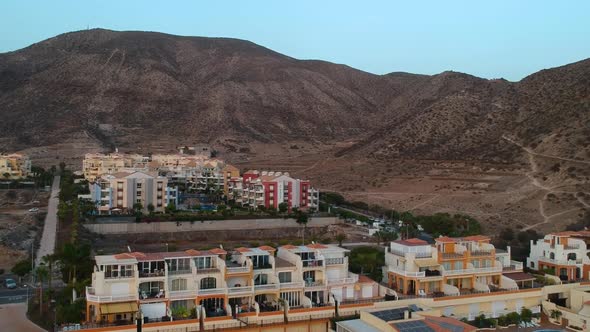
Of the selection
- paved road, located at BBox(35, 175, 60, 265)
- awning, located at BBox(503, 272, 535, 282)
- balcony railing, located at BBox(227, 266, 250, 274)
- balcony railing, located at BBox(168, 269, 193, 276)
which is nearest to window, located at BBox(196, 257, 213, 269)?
balcony railing, located at BBox(168, 269, 193, 276)

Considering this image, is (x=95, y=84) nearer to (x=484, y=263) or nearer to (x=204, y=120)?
(x=204, y=120)

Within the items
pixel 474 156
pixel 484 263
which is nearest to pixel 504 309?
pixel 484 263

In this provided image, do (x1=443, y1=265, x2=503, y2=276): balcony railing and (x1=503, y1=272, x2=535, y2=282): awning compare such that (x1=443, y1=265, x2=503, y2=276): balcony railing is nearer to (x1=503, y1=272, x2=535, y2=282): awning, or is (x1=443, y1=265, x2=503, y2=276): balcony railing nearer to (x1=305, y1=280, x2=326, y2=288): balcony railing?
(x1=503, y1=272, x2=535, y2=282): awning

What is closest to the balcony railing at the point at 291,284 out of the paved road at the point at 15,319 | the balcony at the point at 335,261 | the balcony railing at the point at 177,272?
the balcony at the point at 335,261

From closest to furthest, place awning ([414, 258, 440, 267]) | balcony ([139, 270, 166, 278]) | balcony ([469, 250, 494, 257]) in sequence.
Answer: balcony ([139, 270, 166, 278]), awning ([414, 258, 440, 267]), balcony ([469, 250, 494, 257])

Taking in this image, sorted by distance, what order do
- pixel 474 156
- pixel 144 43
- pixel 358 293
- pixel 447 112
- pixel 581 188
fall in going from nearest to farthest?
pixel 358 293 < pixel 581 188 < pixel 474 156 < pixel 447 112 < pixel 144 43

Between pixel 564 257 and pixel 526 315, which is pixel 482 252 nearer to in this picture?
pixel 526 315
